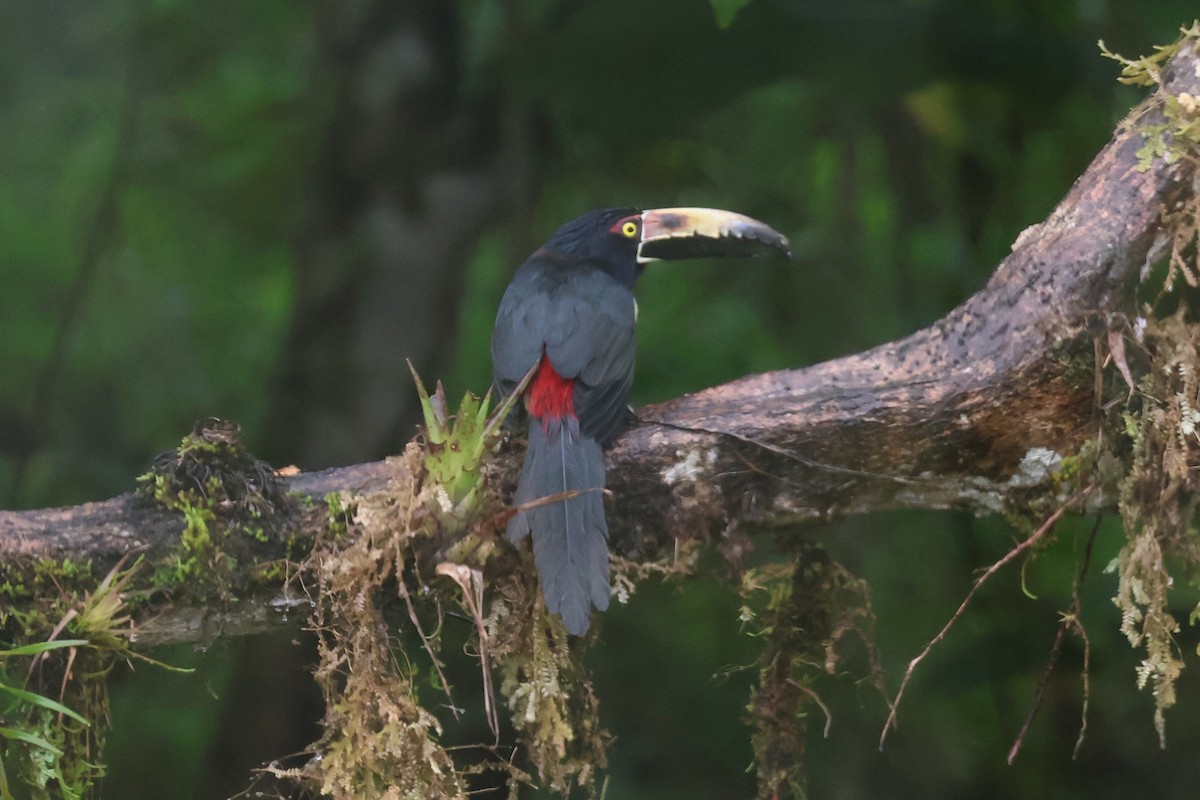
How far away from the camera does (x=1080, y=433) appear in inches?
75.0

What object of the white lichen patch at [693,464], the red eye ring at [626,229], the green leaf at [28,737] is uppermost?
the red eye ring at [626,229]

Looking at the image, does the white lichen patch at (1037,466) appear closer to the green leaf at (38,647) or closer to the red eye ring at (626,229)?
the red eye ring at (626,229)

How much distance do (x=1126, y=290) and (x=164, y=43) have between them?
10.4 ft

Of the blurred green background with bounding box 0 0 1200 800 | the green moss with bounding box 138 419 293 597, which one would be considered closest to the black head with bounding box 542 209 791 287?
the blurred green background with bounding box 0 0 1200 800

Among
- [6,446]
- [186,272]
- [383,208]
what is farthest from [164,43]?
[6,446]

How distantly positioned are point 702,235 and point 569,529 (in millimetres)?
1058

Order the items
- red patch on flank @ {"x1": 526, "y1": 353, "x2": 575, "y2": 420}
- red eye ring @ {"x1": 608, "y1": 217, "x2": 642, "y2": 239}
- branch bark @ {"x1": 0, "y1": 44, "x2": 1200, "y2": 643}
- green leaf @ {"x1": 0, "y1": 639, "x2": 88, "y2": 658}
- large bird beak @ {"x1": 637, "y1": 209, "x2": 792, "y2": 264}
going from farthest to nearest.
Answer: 1. red eye ring @ {"x1": 608, "y1": 217, "x2": 642, "y2": 239}
2. large bird beak @ {"x1": 637, "y1": 209, "x2": 792, "y2": 264}
3. red patch on flank @ {"x1": 526, "y1": 353, "x2": 575, "y2": 420}
4. branch bark @ {"x1": 0, "y1": 44, "x2": 1200, "y2": 643}
5. green leaf @ {"x1": 0, "y1": 639, "x2": 88, "y2": 658}

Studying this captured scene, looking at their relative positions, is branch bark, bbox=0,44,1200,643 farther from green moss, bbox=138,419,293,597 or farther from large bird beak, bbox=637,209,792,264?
large bird beak, bbox=637,209,792,264

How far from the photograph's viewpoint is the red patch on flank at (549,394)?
208 cm

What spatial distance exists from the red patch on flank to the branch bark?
0.43 feet

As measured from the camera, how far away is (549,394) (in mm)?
2129

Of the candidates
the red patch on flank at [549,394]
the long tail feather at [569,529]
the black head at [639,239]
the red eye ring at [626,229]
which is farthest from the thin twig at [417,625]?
the red eye ring at [626,229]

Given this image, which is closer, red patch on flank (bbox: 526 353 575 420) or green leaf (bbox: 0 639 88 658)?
green leaf (bbox: 0 639 88 658)

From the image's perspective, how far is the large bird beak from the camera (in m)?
2.64
